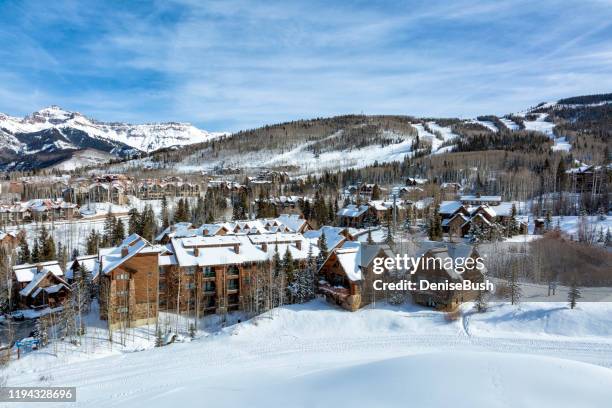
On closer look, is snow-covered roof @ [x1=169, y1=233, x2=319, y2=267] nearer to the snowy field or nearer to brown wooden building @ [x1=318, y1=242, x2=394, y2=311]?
brown wooden building @ [x1=318, y1=242, x2=394, y2=311]

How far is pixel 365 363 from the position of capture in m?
14.4

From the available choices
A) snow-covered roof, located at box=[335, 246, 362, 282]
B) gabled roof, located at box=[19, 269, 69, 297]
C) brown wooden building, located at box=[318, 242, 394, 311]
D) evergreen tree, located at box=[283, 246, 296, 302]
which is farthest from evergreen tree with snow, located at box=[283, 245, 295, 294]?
gabled roof, located at box=[19, 269, 69, 297]

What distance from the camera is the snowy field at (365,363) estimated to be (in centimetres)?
1045

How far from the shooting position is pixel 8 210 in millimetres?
63656

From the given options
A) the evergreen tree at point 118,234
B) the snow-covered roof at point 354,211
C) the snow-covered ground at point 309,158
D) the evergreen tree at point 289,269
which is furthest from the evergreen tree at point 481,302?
the snow-covered ground at point 309,158

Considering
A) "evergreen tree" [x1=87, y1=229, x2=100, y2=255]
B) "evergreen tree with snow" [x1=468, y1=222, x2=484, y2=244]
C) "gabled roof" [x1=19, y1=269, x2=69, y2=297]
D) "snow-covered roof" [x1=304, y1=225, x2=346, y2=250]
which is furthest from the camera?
"evergreen tree" [x1=87, y1=229, x2=100, y2=255]

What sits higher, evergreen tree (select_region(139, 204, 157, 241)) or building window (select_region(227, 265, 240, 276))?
evergreen tree (select_region(139, 204, 157, 241))

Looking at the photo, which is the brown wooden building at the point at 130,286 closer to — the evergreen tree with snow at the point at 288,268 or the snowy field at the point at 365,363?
the snowy field at the point at 365,363

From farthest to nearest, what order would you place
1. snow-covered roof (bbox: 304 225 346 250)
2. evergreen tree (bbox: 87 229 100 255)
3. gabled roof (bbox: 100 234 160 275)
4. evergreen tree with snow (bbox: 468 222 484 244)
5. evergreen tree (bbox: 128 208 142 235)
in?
evergreen tree (bbox: 128 208 142 235) → evergreen tree (bbox: 87 229 100 255) → evergreen tree with snow (bbox: 468 222 484 244) → snow-covered roof (bbox: 304 225 346 250) → gabled roof (bbox: 100 234 160 275)

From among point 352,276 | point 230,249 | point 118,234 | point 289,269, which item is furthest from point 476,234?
point 118,234

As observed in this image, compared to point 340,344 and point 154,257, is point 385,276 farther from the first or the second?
point 154,257

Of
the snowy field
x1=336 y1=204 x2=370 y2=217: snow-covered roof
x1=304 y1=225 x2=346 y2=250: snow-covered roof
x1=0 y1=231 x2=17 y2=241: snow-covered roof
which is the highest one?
x1=336 y1=204 x2=370 y2=217: snow-covered roof

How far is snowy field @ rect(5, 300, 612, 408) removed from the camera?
1045cm

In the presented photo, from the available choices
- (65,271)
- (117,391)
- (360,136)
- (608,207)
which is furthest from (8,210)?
(360,136)
